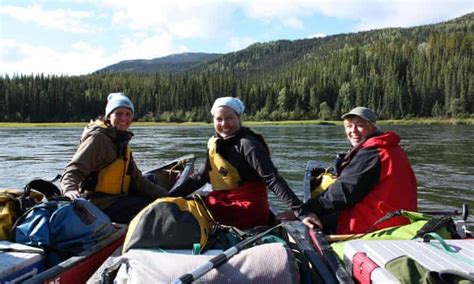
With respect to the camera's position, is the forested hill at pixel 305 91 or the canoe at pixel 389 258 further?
the forested hill at pixel 305 91

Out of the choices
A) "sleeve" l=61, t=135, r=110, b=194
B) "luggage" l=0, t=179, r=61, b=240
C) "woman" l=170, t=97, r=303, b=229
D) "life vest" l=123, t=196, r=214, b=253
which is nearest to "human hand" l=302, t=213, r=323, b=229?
"woman" l=170, t=97, r=303, b=229

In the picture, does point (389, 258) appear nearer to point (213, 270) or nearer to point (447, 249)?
point (447, 249)

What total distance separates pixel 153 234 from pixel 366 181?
223cm

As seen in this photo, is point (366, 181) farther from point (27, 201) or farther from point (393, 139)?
point (27, 201)

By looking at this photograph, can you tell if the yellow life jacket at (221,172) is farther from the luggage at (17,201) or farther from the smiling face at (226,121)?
the luggage at (17,201)

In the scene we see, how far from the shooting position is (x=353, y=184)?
15.9 feet

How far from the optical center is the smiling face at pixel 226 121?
5.09 m

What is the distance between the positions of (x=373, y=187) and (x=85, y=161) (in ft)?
10.7

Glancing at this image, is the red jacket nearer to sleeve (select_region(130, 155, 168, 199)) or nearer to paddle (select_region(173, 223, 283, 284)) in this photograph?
paddle (select_region(173, 223, 283, 284))

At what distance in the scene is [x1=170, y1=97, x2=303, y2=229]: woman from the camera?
5.09 metres

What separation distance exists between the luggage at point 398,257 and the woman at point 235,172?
4.31ft

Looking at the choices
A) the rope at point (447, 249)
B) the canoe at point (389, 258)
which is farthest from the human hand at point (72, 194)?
the rope at point (447, 249)

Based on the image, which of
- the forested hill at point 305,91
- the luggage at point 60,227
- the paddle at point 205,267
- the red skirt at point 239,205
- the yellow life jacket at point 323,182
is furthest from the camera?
the forested hill at point 305,91

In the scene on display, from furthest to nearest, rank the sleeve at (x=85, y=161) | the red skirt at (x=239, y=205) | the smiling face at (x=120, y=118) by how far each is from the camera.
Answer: the smiling face at (x=120, y=118) → the sleeve at (x=85, y=161) → the red skirt at (x=239, y=205)
